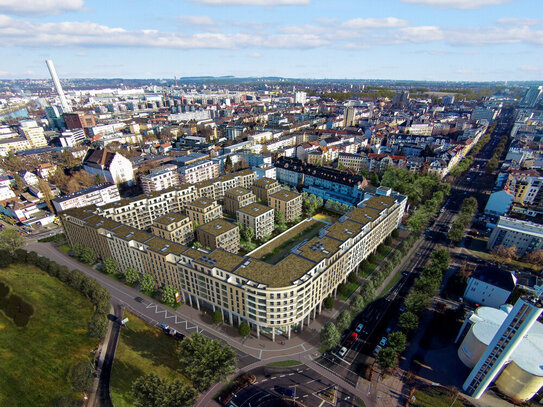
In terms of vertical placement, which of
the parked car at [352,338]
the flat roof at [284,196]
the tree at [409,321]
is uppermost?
the flat roof at [284,196]

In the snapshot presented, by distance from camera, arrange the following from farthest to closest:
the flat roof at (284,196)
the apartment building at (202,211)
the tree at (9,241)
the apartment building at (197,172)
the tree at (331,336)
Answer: the apartment building at (197,172) < the flat roof at (284,196) < the apartment building at (202,211) < the tree at (9,241) < the tree at (331,336)

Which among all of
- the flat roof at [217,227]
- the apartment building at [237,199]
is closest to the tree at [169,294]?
the flat roof at [217,227]

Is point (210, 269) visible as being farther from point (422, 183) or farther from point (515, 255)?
point (422, 183)

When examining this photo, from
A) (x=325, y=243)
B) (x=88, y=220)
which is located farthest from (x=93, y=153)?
(x=325, y=243)

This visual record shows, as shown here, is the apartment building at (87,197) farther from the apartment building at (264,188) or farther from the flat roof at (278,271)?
the flat roof at (278,271)

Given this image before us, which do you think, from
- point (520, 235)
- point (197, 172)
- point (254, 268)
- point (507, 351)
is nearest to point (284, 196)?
point (254, 268)

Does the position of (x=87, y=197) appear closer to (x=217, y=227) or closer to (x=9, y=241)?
(x=9, y=241)
